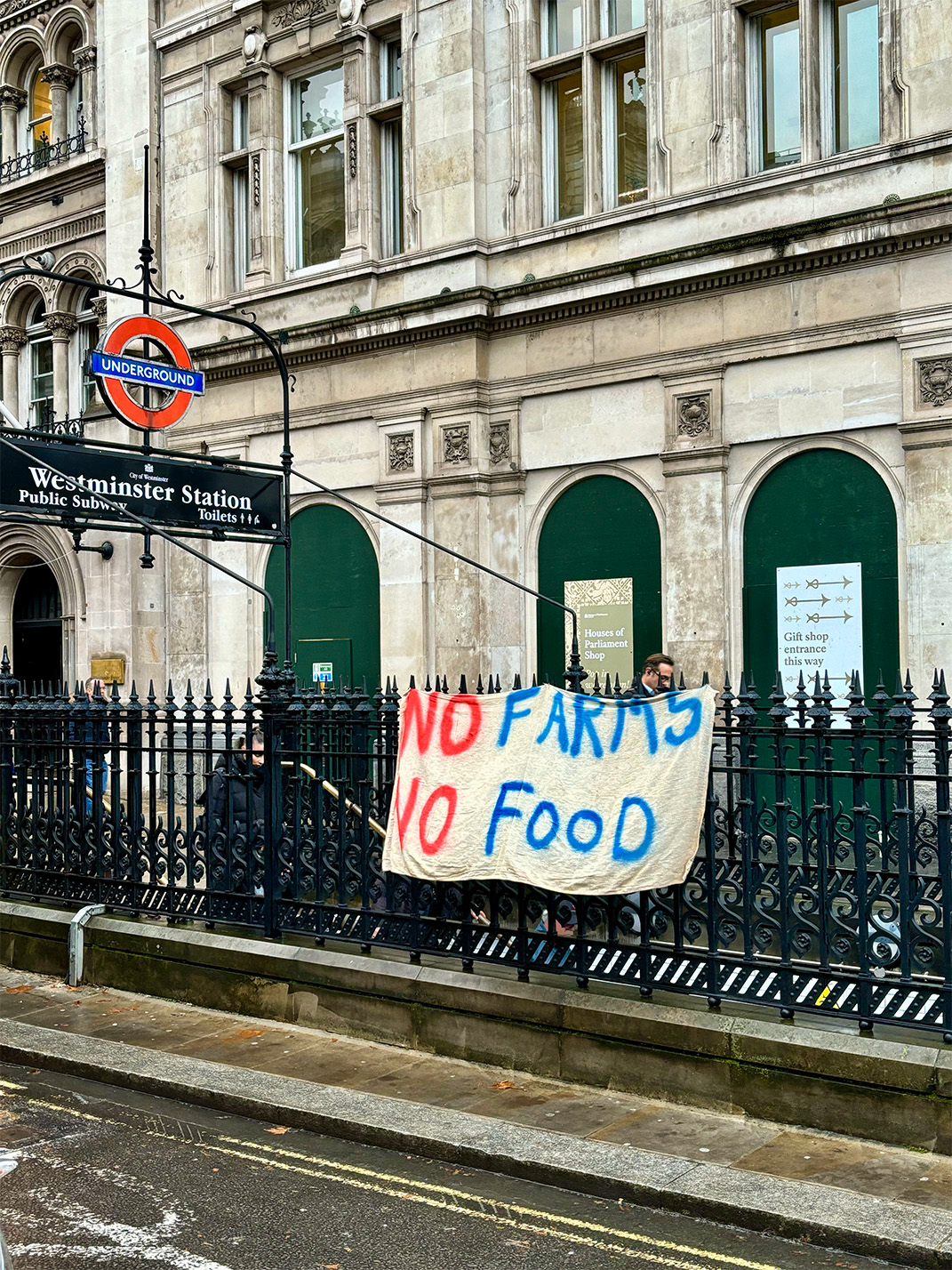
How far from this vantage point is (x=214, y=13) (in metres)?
19.3

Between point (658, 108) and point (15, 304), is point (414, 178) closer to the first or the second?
point (658, 108)

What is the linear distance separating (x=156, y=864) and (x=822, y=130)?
10.2 metres

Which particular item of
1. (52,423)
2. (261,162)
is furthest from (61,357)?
(261,162)

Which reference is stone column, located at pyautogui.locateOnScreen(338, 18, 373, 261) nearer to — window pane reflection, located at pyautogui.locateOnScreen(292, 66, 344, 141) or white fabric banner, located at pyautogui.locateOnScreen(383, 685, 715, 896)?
window pane reflection, located at pyautogui.locateOnScreen(292, 66, 344, 141)

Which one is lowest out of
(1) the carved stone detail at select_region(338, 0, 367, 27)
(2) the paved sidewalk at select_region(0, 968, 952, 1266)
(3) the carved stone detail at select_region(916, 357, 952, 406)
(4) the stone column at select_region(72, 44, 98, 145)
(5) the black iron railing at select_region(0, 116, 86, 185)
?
(2) the paved sidewalk at select_region(0, 968, 952, 1266)

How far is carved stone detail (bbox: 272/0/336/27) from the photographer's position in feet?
58.9

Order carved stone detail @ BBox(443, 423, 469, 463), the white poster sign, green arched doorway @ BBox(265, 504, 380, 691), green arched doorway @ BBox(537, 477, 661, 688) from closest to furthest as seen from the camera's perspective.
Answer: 1. the white poster sign
2. green arched doorway @ BBox(537, 477, 661, 688)
3. carved stone detail @ BBox(443, 423, 469, 463)
4. green arched doorway @ BBox(265, 504, 380, 691)

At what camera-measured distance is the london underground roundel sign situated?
1180 cm

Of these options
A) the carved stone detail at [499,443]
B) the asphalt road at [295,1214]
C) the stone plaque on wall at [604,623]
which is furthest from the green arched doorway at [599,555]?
the asphalt road at [295,1214]

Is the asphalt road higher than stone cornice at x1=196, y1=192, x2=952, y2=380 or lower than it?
lower

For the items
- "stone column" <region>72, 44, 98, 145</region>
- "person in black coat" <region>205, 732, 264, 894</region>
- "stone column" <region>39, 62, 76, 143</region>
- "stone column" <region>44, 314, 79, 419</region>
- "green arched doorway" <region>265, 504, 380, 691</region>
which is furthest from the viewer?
"stone column" <region>44, 314, 79, 419</region>

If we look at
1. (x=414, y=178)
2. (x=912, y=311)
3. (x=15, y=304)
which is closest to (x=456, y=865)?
(x=912, y=311)

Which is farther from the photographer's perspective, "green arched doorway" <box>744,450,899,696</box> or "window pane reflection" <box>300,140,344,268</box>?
"window pane reflection" <box>300,140,344,268</box>

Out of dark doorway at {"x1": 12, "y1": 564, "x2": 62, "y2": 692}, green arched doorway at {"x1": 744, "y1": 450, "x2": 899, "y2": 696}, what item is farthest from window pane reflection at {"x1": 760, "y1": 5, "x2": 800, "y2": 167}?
dark doorway at {"x1": 12, "y1": 564, "x2": 62, "y2": 692}
